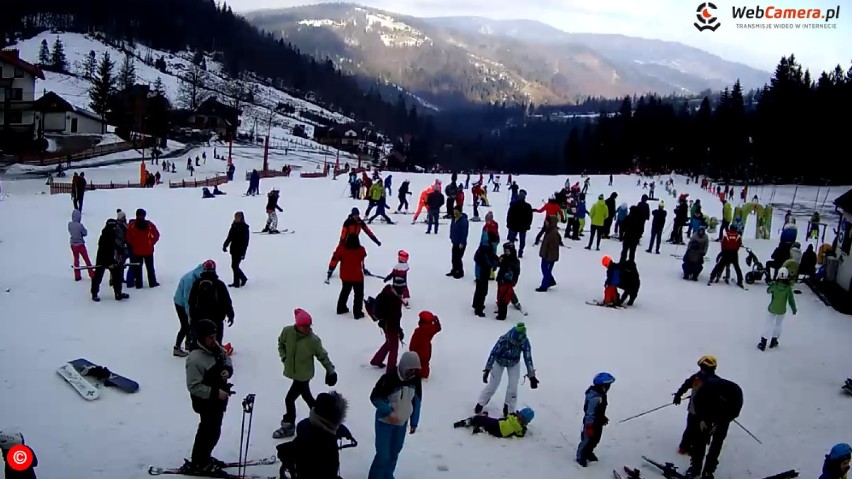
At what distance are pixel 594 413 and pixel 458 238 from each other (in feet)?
25.7

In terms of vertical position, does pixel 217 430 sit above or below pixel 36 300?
above

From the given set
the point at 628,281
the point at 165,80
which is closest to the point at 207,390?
the point at 628,281

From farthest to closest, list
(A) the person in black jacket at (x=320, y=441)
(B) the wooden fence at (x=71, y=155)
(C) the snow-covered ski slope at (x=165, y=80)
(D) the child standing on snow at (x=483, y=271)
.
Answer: (C) the snow-covered ski slope at (x=165, y=80), (B) the wooden fence at (x=71, y=155), (D) the child standing on snow at (x=483, y=271), (A) the person in black jacket at (x=320, y=441)

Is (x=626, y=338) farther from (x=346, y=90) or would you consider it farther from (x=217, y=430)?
(x=346, y=90)

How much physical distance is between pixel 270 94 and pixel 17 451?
493 ft

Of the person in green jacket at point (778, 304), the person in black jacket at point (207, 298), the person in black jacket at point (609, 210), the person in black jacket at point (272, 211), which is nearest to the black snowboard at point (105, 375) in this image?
the person in black jacket at point (207, 298)

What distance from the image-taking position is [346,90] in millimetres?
172500

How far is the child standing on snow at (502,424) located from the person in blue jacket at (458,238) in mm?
7003

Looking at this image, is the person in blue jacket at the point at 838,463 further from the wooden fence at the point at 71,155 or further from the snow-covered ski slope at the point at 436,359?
the wooden fence at the point at 71,155

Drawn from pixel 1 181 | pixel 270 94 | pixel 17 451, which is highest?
pixel 270 94

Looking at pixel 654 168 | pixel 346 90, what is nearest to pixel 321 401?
pixel 654 168

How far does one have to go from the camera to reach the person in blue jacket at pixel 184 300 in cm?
840

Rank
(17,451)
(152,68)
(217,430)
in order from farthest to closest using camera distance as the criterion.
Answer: (152,68), (217,430), (17,451)

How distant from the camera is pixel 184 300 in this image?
863 cm
